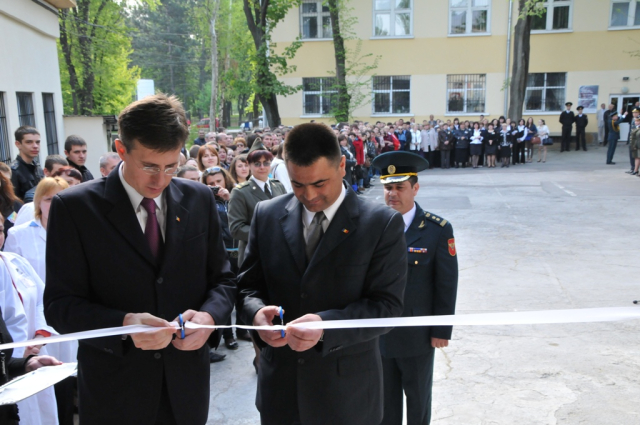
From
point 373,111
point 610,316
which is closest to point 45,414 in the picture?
point 610,316

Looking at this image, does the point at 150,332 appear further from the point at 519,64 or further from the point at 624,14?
the point at 624,14

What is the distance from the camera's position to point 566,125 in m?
26.7

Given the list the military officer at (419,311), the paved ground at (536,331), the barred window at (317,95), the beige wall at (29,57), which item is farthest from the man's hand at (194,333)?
the barred window at (317,95)

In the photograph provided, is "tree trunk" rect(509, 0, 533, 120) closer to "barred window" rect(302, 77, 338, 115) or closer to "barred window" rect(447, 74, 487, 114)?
"barred window" rect(447, 74, 487, 114)

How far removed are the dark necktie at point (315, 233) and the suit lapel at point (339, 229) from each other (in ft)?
0.20

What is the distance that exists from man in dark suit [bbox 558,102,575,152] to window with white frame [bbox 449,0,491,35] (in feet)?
20.0

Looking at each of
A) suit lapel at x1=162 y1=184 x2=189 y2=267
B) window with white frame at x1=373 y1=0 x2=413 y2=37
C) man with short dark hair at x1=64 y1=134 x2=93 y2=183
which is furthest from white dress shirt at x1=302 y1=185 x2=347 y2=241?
window with white frame at x1=373 y1=0 x2=413 y2=37

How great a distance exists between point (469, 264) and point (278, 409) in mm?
6819

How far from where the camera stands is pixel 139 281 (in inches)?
84.4

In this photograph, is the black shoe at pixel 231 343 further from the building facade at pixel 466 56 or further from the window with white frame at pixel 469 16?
the window with white frame at pixel 469 16

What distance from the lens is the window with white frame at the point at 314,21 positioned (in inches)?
1198

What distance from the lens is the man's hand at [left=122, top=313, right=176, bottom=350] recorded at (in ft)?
6.52

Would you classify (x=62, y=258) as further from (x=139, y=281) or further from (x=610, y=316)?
(x=610, y=316)

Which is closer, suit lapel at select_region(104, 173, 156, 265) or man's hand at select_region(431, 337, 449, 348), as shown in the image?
suit lapel at select_region(104, 173, 156, 265)
